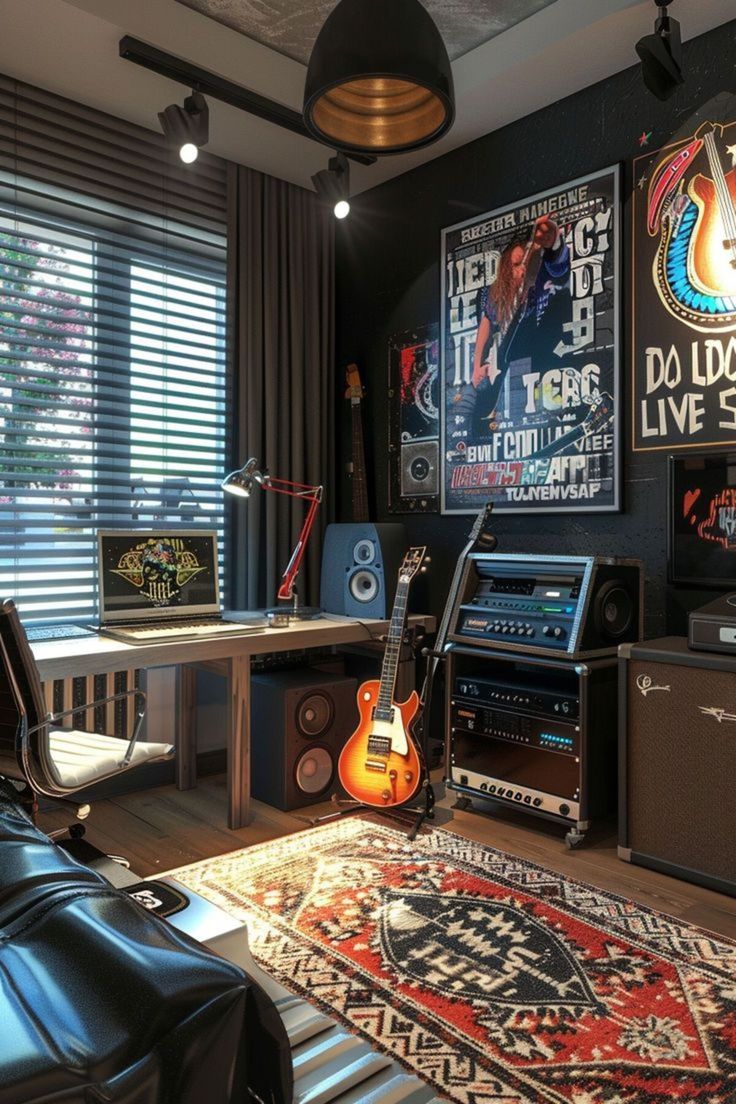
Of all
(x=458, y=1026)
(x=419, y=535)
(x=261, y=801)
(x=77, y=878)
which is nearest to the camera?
(x=77, y=878)

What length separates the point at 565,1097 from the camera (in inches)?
57.9

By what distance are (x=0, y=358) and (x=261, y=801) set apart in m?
1.91

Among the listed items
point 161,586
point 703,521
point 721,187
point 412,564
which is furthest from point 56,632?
point 721,187

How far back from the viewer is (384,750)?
108 inches

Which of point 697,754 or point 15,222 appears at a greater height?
point 15,222

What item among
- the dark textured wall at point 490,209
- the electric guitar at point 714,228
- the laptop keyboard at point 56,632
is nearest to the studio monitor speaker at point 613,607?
A: the dark textured wall at point 490,209

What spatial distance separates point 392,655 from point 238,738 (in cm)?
61

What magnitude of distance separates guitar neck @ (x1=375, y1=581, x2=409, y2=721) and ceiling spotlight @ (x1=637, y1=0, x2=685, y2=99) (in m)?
1.80

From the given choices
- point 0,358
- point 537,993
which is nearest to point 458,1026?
point 537,993

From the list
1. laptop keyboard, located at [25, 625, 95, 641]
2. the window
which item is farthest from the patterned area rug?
the window

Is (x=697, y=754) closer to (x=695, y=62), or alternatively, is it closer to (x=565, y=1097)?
(x=565, y=1097)

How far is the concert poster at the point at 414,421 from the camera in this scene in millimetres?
3580

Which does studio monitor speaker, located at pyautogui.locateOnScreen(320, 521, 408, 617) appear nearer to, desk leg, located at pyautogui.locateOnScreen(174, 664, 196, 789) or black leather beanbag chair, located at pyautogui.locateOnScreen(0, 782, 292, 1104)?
desk leg, located at pyautogui.locateOnScreen(174, 664, 196, 789)

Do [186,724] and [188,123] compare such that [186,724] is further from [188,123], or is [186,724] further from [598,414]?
[188,123]
